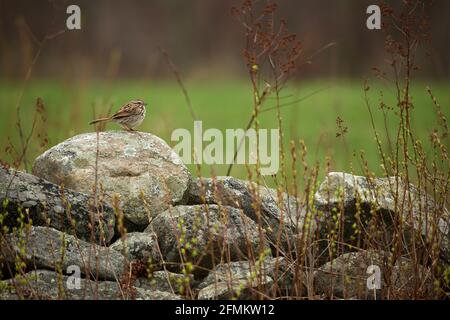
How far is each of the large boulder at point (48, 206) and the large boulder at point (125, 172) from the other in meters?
0.28

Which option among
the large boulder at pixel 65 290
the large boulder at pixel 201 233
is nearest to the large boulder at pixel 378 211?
the large boulder at pixel 201 233

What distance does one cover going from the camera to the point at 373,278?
4.07 metres

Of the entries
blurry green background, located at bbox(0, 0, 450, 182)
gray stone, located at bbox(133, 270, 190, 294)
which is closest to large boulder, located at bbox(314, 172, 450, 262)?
gray stone, located at bbox(133, 270, 190, 294)

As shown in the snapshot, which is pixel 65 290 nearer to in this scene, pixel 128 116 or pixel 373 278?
pixel 373 278

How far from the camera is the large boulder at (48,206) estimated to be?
4352 millimetres

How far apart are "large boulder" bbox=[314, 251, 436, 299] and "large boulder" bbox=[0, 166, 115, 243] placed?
147 cm

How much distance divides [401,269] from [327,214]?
0.65 metres

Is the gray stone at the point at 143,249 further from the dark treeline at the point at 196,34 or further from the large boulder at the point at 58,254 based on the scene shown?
the dark treeline at the point at 196,34

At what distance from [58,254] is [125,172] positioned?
0.96 meters

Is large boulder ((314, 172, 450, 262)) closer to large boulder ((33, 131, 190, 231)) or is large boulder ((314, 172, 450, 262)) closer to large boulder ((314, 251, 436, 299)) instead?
large boulder ((314, 251, 436, 299))

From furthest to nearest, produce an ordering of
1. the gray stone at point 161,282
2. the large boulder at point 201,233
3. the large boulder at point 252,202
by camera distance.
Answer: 1. the large boulder at point 252,202
2. the large boulder at point 201,233
3. the gray stone at point 161,282

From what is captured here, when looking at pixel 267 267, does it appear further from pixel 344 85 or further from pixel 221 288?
pixel 344 85

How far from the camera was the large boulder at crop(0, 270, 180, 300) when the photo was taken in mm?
3754

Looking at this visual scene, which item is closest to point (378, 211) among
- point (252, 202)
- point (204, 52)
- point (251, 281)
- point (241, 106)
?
point (252, 202)
